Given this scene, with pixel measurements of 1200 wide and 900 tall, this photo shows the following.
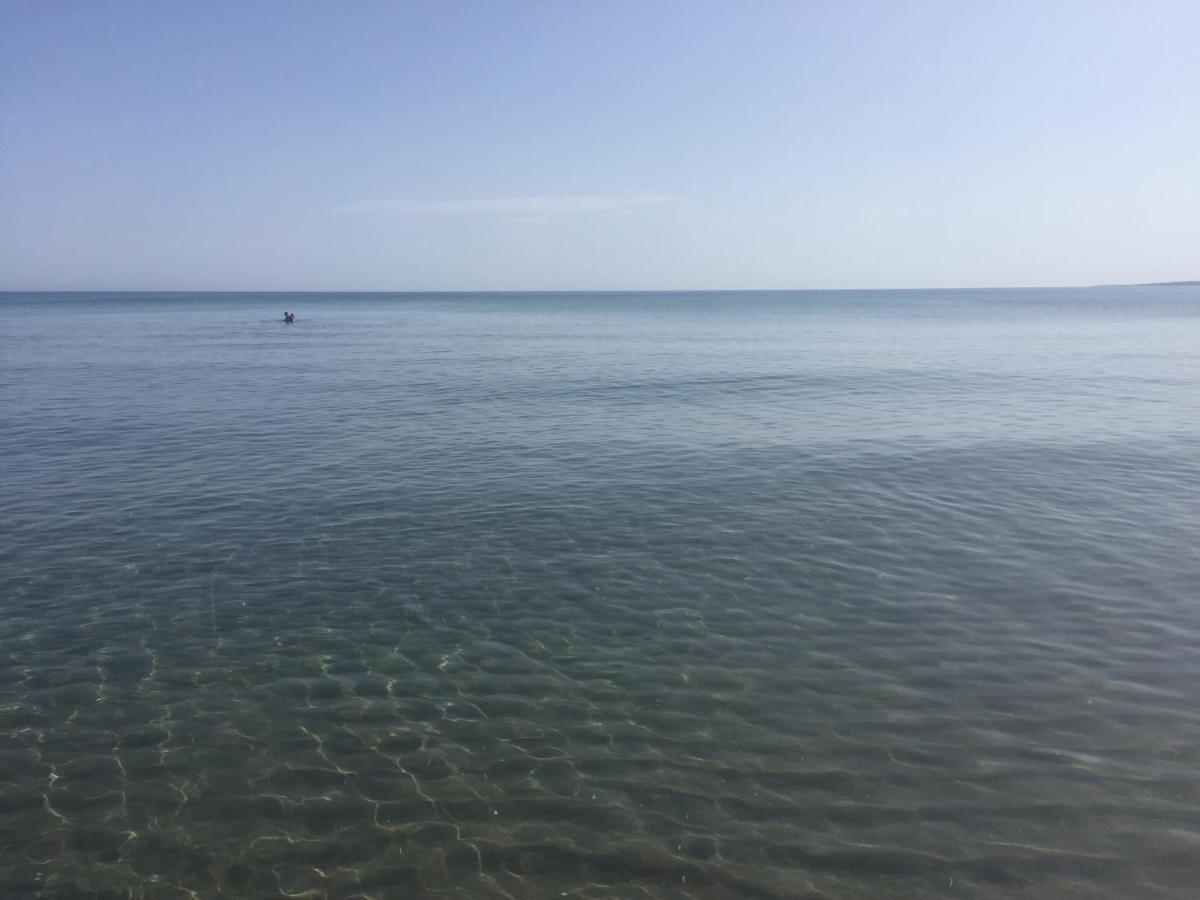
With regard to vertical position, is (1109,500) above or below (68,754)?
above

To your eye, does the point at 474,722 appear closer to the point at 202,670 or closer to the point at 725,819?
the point at 725,819

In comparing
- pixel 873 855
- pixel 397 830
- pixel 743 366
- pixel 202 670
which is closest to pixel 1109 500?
pixel 873 855

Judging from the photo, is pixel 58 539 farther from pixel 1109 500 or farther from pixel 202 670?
pixel 1109 500

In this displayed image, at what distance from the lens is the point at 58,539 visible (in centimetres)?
1797

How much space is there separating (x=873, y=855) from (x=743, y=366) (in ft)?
161

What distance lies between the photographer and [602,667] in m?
12.3

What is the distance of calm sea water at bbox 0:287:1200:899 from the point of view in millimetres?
8516

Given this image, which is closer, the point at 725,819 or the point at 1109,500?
the point at 725,819

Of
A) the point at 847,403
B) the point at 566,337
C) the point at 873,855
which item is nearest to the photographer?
the point at 873,855

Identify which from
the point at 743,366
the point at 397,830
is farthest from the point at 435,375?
the point at 397,830

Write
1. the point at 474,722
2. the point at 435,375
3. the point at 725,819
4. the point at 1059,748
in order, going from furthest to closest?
the point at 435,375, the point at 474,722, the point at 1059,748, the point at 725,819

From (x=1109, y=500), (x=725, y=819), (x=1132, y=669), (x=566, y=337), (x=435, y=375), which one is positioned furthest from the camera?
(x=566, y=337)

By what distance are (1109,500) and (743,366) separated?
36136 millimetres

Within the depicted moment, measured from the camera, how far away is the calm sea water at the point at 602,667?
8516mm
